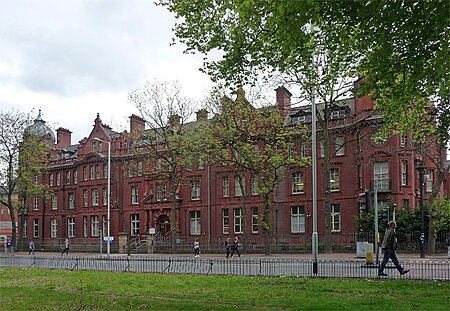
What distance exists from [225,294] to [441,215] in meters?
31.0

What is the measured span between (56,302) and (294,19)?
9286 mm

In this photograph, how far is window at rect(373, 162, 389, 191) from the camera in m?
48.0

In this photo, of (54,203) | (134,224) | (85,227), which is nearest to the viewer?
(134,224)

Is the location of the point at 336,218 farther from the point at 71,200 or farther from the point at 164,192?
the point at 71,200

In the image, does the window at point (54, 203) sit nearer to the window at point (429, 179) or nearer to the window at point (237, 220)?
the window at point (237, 220)

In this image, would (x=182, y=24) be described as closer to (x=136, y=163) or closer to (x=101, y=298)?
(x=101, y=298)

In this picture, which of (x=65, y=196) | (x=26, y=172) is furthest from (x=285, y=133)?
(x=65, y=196)

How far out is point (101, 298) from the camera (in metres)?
15.1

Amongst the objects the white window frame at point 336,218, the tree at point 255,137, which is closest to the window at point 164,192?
the tree at point 255,137

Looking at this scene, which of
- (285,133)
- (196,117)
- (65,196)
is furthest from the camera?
(65,196)

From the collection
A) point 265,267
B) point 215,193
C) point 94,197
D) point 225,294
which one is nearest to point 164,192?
point 215,193

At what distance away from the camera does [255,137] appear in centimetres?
4388

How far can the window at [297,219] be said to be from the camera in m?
53.6

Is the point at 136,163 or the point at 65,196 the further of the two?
the point at 65,196
